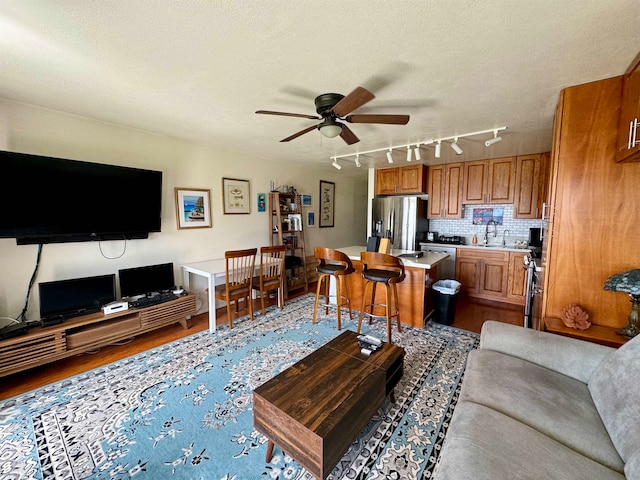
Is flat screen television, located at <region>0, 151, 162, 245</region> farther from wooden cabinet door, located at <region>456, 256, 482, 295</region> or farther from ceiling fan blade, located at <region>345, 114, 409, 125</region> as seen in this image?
wooden cabinet door, located at <region>456, 256, 482, 295</region>

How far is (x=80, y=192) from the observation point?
2.52m

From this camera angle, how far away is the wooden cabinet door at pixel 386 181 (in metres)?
4.98

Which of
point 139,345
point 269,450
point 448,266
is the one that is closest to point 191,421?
point 269,450

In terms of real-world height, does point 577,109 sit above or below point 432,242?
above

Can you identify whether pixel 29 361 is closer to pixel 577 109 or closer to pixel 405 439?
pixel 405 439

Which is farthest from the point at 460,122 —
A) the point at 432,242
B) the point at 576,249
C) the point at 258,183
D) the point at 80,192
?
the point at 80,192

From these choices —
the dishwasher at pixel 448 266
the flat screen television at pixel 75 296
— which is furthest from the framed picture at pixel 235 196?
the dishwasher at pixel 448 266

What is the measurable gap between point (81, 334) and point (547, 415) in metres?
3.49

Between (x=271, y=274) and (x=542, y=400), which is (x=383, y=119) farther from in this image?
(x=271, y=274)

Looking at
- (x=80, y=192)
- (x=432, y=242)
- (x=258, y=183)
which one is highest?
(x=258, y=183)

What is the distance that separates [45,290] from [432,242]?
212 inches

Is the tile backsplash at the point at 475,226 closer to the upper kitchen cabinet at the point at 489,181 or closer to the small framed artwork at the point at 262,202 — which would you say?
the upper kitchen cabinet at the point at 489,181

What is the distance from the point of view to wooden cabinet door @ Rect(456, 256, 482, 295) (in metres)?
4.39

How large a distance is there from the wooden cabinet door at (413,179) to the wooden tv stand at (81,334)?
4019mm
